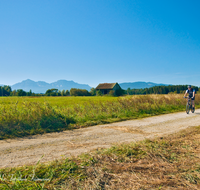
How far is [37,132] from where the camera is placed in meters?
6.71

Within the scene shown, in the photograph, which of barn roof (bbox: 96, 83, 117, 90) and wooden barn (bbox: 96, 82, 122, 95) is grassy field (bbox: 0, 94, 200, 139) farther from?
barn roof (bbox: 96, 83, 117, 90)

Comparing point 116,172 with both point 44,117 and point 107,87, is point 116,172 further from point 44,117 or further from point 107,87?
point 107,87

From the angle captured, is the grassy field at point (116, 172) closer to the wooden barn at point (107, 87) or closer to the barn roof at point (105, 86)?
the wooden barn at point (107, 87)

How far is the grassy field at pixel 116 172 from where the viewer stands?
2.49m

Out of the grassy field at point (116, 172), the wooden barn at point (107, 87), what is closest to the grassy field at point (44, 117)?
the grassy field at point (116, 172)

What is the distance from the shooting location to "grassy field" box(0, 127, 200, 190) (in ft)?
8.16

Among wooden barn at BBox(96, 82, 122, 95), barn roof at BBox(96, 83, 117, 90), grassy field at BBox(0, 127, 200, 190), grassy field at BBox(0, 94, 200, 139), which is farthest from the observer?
barn roof at BBox(96, 83, 117, 90)

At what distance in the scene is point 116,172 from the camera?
9.48ft

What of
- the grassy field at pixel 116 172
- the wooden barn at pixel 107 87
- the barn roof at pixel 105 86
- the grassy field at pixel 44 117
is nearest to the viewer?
the grassy field at pixel 116 172

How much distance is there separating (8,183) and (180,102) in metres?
19.2

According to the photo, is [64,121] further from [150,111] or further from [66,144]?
[150,111]

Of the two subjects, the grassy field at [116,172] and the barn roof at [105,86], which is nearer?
the grassy field at [116,172]

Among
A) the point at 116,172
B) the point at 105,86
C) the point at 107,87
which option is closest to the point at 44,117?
the point at 116,172

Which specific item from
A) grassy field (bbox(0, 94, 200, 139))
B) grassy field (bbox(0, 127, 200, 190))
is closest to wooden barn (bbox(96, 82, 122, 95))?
grassy field (bbox(0, 94, 200, 139))
